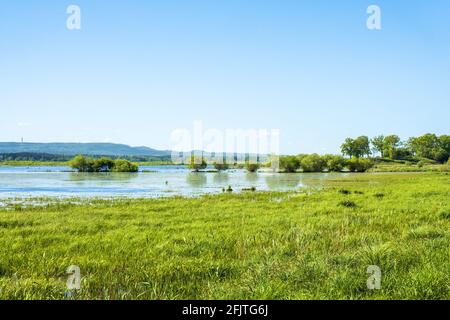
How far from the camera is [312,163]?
120m

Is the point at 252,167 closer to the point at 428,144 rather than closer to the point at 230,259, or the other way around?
the point at 428,144

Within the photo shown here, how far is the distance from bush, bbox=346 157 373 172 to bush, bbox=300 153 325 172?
841 cm

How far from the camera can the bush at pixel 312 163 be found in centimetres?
11875

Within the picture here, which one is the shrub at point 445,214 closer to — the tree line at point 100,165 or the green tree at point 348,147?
the tree line at point 100,165

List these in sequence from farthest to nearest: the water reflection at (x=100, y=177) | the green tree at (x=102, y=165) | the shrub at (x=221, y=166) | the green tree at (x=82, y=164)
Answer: the shrub at (x=221, y=166)
the green tree at (x=102, y=165)
the green tree at (x=82, y=164)
the water reflection at (x=100, y=177)

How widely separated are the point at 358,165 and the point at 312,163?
14.6 meters

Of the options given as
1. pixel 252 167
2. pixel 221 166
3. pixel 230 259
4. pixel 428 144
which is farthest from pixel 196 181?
pixel 428 144

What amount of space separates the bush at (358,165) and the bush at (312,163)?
8.41 m

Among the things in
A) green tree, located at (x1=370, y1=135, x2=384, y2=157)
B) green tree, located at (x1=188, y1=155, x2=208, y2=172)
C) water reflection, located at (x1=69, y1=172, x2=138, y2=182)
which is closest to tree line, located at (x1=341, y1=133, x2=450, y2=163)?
green tree, located at (x1=370, y1=135, x2=384, y2=157)

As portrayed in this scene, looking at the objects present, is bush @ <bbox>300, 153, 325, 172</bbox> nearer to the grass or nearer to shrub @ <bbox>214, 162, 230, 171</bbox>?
shrub @ <bbox>214, 162, 230, 171</bbox>

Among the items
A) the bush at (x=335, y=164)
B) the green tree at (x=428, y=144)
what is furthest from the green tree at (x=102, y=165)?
the green tree at (x=428, y=144)

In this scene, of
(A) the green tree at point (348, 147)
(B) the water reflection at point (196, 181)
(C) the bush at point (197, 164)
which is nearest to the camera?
(B) the water reflection at point (196, 181)
